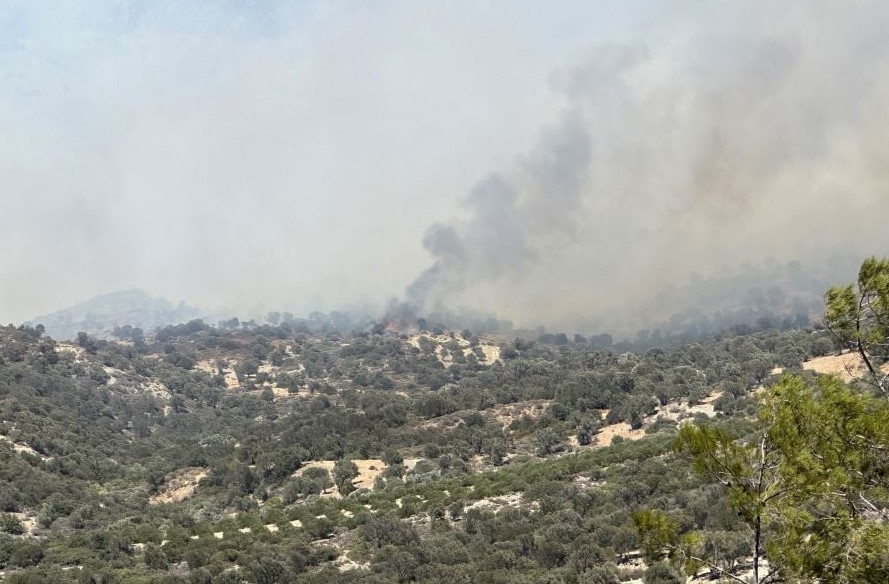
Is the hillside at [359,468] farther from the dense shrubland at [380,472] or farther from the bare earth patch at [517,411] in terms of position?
the bare earth patch at [517,411]

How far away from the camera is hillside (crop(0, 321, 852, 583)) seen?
24.3m

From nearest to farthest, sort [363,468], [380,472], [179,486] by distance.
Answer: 1. [380,472]
2. [363,468]
3. [179,486]

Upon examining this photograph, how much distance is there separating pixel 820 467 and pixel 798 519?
2.77ft

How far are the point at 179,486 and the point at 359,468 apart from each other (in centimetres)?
1866

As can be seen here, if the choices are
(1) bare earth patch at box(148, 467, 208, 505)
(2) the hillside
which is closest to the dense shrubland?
(2) the hillside

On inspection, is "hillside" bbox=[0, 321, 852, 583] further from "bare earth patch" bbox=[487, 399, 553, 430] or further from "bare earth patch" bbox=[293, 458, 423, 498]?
"bare earth patch" bbox=[487, 399, 553, 430]

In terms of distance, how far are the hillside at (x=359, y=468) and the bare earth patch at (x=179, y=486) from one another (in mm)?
284

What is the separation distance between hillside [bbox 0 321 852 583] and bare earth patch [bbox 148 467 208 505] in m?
0.28

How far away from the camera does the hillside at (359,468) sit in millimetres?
24344

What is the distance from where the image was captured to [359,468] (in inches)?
2066

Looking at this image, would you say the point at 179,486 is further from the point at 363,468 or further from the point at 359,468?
the point at 363,468

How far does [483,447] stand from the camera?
5525 centimetres

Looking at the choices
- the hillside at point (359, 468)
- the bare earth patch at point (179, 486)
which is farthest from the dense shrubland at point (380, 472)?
the bare earth patch at point (179, 486)

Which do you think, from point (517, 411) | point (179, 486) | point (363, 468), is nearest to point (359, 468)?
point (363, 468)
